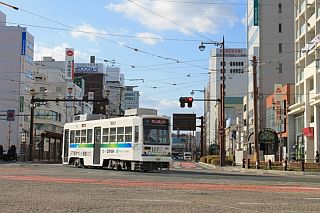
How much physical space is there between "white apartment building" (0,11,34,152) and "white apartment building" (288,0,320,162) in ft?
159

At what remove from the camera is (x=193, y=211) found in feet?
39.9

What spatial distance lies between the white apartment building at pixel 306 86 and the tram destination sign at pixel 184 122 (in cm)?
1362

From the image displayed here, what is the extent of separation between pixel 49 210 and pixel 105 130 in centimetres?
2259

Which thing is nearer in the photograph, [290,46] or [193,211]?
[193,211]

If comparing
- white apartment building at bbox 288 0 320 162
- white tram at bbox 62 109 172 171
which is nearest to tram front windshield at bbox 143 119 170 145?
white tram at bbox 62 109 172 171

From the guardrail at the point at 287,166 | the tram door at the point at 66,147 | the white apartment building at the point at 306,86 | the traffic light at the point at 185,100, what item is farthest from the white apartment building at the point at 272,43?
the tram door at the point at 66,147

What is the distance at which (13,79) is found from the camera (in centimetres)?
8900

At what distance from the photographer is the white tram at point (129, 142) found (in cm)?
3130

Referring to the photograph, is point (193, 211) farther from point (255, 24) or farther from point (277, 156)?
point (255, 24)

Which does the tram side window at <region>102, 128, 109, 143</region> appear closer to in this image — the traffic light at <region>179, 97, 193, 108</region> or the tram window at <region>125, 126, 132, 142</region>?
the tram window at <region>125, 126, 132, 142</region>

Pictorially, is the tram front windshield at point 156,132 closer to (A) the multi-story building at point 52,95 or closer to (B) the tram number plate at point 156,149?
(B) the tram number plate at point 156,149

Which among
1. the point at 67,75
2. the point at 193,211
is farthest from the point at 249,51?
the point at 193,211

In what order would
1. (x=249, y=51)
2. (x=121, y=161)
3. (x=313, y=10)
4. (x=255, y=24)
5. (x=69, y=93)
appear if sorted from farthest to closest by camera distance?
(x=69, y=93) → (x=249, y=51) → (x=255, y=24) → (x=313, y=10) → (x=121, y=161)

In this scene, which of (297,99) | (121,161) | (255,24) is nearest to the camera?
(121,161)
